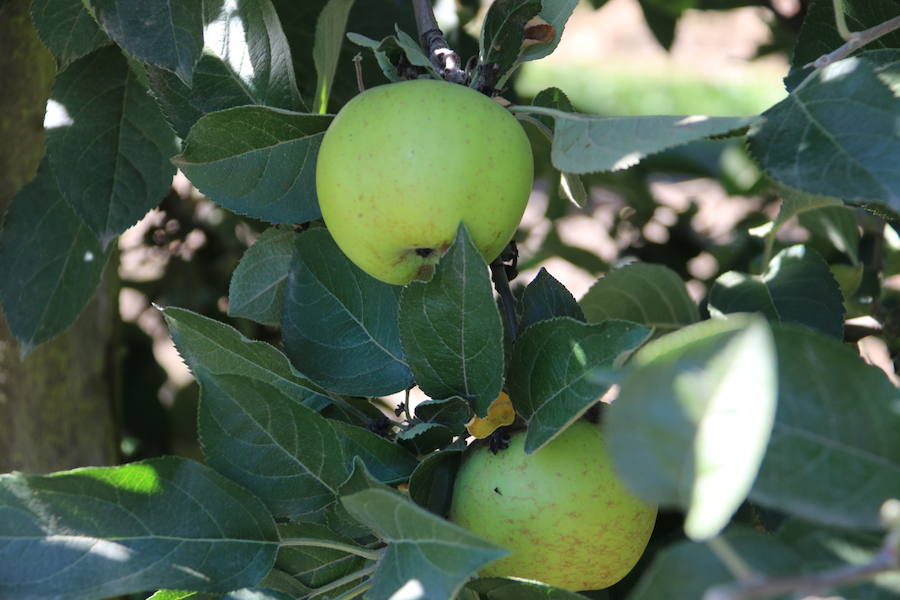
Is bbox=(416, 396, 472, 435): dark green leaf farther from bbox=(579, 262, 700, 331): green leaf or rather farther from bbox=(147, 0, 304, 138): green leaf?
bbox=(579, 262, 700, 331): green leaf

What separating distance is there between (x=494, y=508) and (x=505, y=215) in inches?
7.8

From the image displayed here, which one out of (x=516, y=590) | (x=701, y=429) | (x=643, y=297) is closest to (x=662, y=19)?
(x=643, y=297)

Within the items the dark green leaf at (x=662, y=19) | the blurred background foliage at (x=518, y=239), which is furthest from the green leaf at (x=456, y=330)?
the dark green leaf at (x=662, y=19)

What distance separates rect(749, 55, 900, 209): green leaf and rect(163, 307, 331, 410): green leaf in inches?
15.3

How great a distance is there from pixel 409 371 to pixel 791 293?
0.41 meters

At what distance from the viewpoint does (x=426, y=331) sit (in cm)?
71

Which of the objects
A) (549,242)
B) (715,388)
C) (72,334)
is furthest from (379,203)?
(549,242)

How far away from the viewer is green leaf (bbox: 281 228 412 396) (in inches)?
31.9

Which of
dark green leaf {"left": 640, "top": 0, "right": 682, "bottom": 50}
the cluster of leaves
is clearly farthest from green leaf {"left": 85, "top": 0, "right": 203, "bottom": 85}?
dark green leaf {"left": 640, "top": 0, "right": 682, "bottom": 50}

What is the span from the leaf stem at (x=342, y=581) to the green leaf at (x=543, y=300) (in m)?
0.21

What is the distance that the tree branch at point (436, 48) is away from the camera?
2.51 feet

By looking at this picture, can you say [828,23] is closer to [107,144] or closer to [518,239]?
[107,144]

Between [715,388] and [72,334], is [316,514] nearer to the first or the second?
[715,388]

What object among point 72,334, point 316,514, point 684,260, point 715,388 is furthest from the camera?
point 684,260
